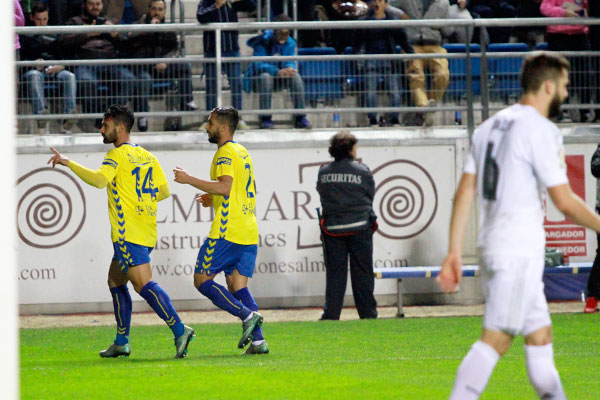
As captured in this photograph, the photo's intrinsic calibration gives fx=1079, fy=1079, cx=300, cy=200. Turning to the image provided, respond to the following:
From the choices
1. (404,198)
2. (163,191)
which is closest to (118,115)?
(163,191)

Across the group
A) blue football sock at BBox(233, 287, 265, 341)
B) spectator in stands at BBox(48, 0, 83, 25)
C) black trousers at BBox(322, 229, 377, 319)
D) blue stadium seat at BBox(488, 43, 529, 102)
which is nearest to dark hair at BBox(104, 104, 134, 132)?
blue football sock at BBox(233, 287, 265, 341)

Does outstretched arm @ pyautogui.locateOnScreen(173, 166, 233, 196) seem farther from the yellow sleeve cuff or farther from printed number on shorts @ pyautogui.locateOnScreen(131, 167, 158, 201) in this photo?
the yellow sleeve cuff

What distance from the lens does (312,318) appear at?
1363cm

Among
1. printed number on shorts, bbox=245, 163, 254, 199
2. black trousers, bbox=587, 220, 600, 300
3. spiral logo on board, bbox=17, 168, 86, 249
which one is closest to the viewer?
printed number on shorts, bbox=245, 163, 254, 199

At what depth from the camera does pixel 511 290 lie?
525cm

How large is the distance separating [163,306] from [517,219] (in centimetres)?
463

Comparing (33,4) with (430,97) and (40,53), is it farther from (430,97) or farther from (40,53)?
(430,97)

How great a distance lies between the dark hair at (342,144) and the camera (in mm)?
13078

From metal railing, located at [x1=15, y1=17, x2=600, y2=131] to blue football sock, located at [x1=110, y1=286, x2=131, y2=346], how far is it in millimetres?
5276

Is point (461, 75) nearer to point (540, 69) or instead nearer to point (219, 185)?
point (219, 185)

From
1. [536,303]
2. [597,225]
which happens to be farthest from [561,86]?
[536,303]

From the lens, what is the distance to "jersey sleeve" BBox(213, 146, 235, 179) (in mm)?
9297

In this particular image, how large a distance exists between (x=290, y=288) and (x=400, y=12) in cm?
457

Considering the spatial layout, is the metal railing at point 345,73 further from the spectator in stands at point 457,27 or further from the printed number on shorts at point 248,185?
the printed number on shorts at point 248,185
